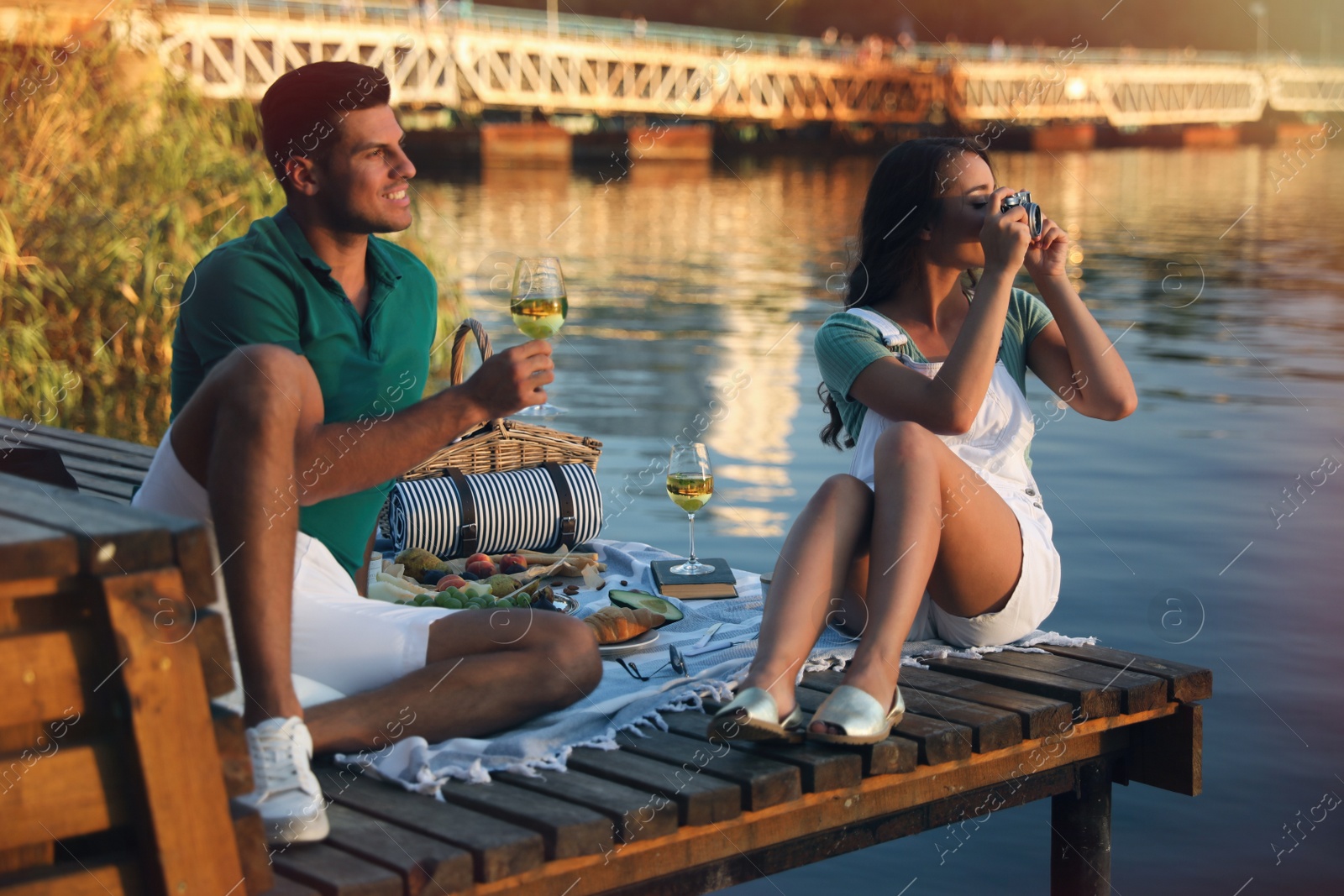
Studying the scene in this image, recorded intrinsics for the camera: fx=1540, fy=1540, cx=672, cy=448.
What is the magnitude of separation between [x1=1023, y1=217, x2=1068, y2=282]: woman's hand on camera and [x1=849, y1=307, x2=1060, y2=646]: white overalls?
0.26 meters

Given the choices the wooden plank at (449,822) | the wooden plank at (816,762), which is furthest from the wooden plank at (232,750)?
the wooden plank at (816,762)

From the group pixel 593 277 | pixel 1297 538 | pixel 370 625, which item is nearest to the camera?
pixel 370 625

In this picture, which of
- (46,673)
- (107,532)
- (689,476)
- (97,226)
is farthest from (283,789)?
(97,226)

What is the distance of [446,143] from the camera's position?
52.2m

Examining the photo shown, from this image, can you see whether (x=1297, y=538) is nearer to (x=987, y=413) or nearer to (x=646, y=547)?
(x=646, y=547)

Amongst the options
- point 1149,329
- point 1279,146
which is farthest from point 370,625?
point 1279,146

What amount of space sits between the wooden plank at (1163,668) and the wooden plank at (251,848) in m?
2.12

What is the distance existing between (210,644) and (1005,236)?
Answer: 2.04 metres

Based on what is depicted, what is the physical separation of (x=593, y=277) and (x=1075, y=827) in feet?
53.4

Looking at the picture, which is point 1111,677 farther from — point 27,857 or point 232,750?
point 27,857

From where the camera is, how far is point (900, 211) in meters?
3.68

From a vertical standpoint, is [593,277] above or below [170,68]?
below

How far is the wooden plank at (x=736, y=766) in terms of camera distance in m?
2.87

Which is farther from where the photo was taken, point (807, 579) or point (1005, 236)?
point (1005, 236)
